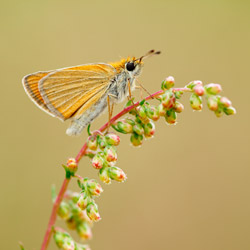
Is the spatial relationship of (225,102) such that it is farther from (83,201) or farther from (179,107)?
(83,201)

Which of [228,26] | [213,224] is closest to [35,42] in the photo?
[228,26]

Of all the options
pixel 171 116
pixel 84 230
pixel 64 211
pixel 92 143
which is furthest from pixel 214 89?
pixel 84 230

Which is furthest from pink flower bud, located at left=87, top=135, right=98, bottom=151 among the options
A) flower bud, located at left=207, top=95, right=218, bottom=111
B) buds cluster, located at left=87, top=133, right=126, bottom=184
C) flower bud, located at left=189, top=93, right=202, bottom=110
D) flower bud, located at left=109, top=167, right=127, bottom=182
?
flower bud, located at left=207, top=95, right=218, bottom=111

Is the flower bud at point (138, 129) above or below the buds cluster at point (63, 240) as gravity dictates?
above

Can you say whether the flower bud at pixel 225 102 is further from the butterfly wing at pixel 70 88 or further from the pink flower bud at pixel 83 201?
the butterfly wing at pixel 70 88

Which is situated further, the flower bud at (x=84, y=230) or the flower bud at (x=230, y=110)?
the flower bud at (x=84, y=230)

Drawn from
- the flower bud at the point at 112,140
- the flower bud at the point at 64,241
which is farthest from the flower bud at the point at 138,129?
the flower bud at the point at 64,241

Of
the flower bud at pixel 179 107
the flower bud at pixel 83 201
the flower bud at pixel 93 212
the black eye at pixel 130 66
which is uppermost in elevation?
the black eye at pixel 130 66
